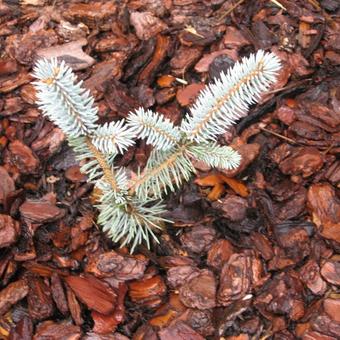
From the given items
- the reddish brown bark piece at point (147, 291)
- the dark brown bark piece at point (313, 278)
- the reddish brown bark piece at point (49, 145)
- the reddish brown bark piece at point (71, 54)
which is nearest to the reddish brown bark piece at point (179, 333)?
the reddish brown bark piece at point (147, 291)

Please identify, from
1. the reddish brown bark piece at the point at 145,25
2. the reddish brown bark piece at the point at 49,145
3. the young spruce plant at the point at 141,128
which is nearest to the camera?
the young spruce plant at the point at 141,128

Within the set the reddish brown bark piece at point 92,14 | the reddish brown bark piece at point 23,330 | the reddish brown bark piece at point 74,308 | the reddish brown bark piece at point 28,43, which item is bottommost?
the reddish brown bark piece at point 23,330

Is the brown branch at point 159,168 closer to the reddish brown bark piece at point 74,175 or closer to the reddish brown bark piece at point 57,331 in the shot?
the reddish brown bark piece at point 74,175

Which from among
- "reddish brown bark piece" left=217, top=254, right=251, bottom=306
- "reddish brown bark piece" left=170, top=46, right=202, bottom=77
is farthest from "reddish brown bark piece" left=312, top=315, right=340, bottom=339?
"reddish brown bark piece" left=170, top=46, right=202, bottom=77

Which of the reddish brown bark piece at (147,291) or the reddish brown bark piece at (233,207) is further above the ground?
the reddish brown bark piece at (233,207)

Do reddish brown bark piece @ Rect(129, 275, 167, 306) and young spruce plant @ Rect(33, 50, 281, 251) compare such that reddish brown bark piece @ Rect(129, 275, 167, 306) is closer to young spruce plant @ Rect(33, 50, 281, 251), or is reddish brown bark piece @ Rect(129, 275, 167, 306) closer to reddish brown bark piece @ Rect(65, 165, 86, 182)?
young spruce plant @ Rect(33, 50, 281, 251)

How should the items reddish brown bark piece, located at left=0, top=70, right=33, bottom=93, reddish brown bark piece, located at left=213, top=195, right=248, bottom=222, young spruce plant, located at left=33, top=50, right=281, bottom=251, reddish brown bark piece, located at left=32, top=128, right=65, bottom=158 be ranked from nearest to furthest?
young spruce plant, located at left=33, top=50, right=281, bottom=251, reddish brown bark piece, located at left=213, top=195, right=248, bottom=222, reddish brown bark piece, located at left=32, top=128, right=65, bottom=158, reddish brown bark piece, located at left=0, top=70, right=33, bottom=93
